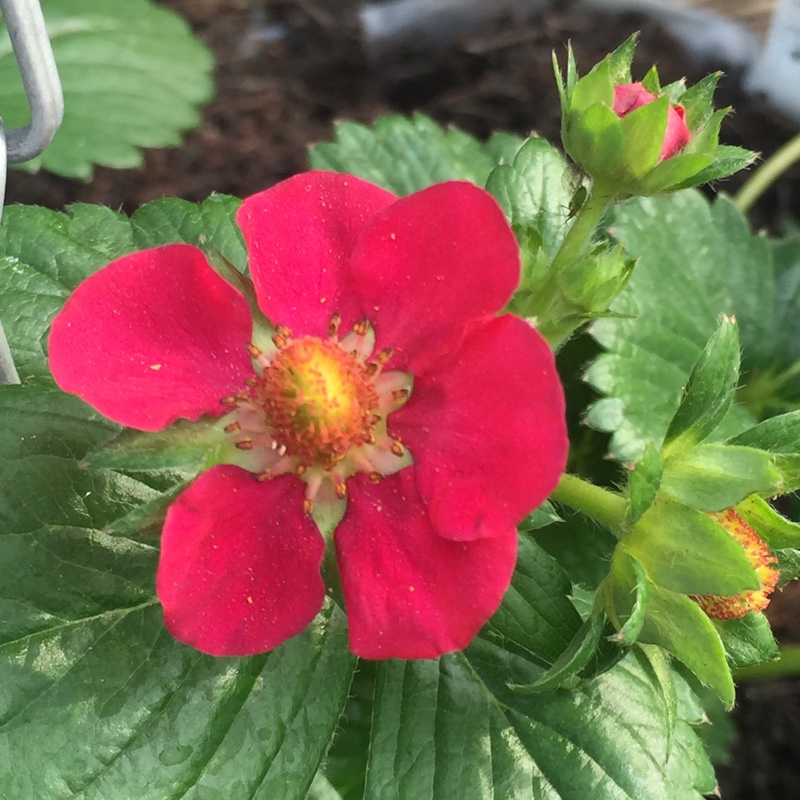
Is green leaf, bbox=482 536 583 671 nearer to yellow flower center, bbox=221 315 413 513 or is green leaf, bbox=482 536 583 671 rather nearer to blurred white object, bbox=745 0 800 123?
yellow flower center, bbox=221 315 413 513

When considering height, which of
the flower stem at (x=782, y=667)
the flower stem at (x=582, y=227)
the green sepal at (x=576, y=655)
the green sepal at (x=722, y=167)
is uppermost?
the green sepal at (x=722, y=167)

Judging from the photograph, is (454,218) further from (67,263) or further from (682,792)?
(682,792)

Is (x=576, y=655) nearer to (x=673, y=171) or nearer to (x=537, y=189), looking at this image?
(x=673, y=171)

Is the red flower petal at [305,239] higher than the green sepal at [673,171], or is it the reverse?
the green sepal at [673,171]

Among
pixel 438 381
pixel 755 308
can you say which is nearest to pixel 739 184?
pixel 755 308

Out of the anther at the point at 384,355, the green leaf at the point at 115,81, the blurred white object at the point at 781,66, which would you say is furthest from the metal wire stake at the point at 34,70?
the blurred white object at the point at 781,66

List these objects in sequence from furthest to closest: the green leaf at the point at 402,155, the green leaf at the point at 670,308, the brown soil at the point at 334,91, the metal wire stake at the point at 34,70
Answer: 1. the brown soil at the point at 334,91
2. the green leaf at the point at 402,155
3. the green leaf at the point at 670,308
4. the metal wire stake at the point at 34,70

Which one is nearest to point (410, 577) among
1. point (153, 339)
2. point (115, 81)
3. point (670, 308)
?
point (153, 339)

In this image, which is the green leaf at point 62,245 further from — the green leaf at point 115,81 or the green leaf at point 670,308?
the green leaf at point 115,81
